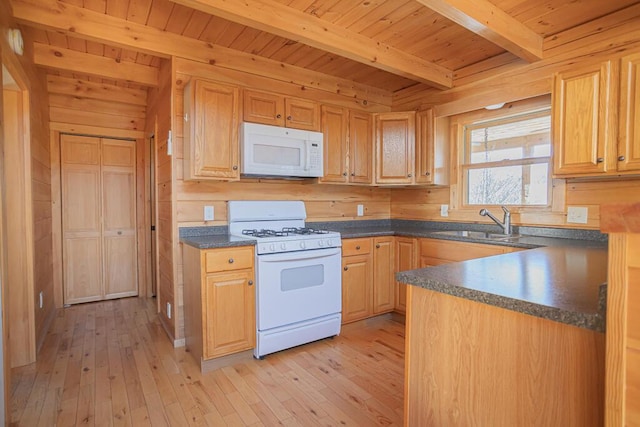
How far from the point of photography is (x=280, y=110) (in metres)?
2.88

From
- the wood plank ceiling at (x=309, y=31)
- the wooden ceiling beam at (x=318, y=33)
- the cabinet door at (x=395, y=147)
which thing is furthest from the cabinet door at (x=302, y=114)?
the cabinet door at (x=395, y=147)

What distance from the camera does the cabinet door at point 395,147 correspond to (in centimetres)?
335

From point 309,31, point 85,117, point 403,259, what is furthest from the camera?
point 85,117

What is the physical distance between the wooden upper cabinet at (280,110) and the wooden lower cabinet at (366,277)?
114cm

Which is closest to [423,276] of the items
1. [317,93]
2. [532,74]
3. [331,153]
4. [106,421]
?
[106,421]

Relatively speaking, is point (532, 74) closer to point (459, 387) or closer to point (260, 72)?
point (260, 72)

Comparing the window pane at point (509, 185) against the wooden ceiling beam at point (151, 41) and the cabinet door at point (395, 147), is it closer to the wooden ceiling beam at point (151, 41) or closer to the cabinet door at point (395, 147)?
the cabinet door at point (395, 147)

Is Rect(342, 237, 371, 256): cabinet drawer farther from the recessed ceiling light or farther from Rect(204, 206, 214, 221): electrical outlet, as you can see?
the recessed ceiling light

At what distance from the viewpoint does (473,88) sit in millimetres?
3102

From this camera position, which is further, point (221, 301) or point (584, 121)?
point (221, 301)

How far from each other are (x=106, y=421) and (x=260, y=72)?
2776 mm

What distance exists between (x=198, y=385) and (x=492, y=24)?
2.99 m

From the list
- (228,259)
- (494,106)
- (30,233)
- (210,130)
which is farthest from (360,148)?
(30,233)

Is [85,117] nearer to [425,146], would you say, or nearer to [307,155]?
[307,155]
